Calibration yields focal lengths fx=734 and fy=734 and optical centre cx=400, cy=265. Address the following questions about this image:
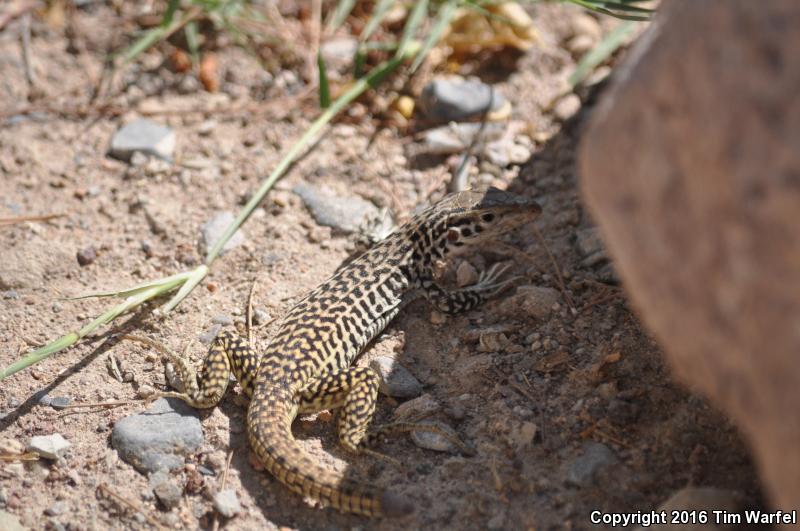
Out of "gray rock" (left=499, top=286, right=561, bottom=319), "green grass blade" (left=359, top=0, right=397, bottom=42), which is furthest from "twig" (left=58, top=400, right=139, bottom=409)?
"green grass blade" (left=359, top=0, right=397, bottom=42)

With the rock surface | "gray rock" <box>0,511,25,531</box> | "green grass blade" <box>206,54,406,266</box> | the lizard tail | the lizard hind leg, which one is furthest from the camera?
"green grass blade" <box>206,54,406,266</box>

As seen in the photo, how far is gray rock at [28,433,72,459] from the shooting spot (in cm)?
375

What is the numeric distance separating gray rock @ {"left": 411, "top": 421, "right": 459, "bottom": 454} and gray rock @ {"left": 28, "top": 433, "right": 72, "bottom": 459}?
1.82 metres

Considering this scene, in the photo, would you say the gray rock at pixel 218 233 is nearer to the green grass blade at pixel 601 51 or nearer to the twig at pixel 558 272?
the twig at pixel 558 272

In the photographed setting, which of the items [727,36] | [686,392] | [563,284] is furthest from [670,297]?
[563,284]

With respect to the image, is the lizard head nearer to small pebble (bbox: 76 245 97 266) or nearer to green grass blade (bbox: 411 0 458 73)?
green grass blade (bbox: 411 0 458 73)

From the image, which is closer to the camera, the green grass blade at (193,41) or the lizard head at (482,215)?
the lizard head at (482,215)

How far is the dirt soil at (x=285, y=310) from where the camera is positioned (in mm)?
3535

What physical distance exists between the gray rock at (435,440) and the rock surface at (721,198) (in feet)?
5.48

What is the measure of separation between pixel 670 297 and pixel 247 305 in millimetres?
3043

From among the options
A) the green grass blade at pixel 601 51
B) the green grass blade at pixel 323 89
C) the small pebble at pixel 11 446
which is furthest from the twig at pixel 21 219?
the green grass blade at pixel 601 51

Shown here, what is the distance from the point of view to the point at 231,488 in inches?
145

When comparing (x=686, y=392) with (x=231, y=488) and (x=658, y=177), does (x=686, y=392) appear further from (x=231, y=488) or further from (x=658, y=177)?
(x=231, y=488)

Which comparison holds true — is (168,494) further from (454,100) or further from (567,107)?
(567,107)
